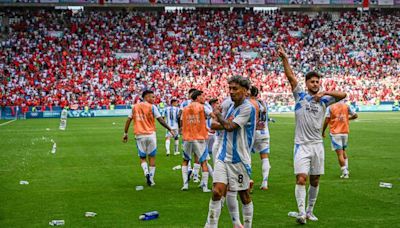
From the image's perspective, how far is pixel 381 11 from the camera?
72.3m

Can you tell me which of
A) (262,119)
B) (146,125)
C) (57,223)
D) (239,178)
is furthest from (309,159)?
(146,125)

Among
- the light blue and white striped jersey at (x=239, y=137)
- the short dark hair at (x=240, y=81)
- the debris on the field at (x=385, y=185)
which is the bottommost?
the debris on the field at (x=385, y=185)

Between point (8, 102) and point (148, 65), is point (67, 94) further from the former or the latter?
point (148, 65)

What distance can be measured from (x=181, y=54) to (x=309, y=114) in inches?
2080

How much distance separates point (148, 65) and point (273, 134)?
3144 centimetres

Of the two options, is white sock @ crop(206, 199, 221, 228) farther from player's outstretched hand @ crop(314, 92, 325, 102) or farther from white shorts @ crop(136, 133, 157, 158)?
white shorts @ crop(136, 133, 157, 158)

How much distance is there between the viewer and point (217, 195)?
7875 millimetres

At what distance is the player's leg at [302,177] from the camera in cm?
934

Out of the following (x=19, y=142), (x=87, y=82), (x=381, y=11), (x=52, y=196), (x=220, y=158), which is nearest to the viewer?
(x=220, y=158)

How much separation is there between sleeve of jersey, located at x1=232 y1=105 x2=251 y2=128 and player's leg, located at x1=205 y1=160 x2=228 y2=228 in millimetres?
625

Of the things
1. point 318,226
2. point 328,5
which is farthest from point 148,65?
point 318,226

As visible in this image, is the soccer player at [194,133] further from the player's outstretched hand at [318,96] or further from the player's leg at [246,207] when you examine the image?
the player's leg at [246,207]

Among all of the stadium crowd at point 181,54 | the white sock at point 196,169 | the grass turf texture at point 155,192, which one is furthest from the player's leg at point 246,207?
the stadium crowd at point 181,54

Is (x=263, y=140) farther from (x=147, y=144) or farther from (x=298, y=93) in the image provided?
(x=298, y=93)
